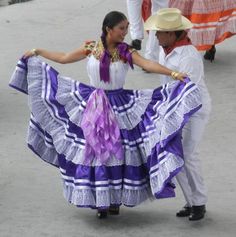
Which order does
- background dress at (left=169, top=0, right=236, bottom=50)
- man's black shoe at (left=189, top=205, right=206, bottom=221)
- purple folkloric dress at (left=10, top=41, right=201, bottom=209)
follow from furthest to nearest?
background dress at (left=169, top=0, right=236, bottom=50) → man's black shoe at (left=189, top=205, right=206, bottom=221) → purple folkloric dress at (left=10, top=41, right=201, bottom=209)

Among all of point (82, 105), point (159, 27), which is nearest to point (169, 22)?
point (159, 27)

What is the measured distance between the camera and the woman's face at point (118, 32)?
5.50m

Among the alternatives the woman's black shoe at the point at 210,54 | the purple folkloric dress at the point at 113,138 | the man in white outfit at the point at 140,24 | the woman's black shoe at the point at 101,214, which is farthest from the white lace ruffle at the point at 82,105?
the woman's black shoe at the point at 210,54

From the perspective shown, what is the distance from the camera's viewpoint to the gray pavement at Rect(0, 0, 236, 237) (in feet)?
18.4

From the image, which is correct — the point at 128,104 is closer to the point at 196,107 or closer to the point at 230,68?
the point at 196,107

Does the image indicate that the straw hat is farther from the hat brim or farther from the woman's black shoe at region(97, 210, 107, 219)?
the woman's black shoe at region(97, 210, 107, 219)

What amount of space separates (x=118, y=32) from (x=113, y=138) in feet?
2.25

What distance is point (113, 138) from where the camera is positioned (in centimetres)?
550

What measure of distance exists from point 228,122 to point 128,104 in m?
2.61

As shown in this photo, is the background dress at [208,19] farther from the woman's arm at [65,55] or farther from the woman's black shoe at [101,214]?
the woman's black shoe at [101,214]

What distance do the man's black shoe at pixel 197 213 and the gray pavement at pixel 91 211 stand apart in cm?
4

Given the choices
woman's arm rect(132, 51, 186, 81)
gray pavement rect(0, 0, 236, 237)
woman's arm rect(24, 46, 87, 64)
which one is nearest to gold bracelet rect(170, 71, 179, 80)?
woman's arm rect(132, 51, 186, 81)

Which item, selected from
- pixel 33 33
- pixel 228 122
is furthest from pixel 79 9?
pixel 228 122

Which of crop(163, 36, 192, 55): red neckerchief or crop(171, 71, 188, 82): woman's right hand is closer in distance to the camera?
crop(171, 71, 188, 82): woman's right hand
